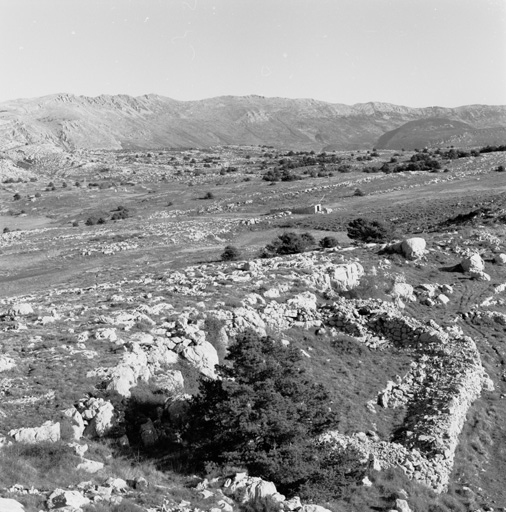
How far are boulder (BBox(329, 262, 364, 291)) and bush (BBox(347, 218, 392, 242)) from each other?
31.7ft

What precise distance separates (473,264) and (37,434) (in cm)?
2251

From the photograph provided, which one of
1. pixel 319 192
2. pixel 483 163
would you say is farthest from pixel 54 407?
pixel 483 163

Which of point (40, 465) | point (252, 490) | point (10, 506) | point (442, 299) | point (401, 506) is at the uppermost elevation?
point (10, 506)

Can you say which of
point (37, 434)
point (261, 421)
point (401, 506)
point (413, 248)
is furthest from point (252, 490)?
point (413, 248)

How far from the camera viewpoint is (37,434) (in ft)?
38.6

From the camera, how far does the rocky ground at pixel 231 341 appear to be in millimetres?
11469

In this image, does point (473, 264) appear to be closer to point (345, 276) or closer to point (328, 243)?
point (345, 276)

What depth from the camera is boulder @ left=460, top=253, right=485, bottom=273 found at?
27.4m

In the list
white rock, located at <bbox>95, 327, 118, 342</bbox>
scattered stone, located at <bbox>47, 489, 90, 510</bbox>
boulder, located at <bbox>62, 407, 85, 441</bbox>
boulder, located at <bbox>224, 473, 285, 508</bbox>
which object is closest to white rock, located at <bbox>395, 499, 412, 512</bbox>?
boulder, located at <bbox>224, 473, 285, 508</bbox>

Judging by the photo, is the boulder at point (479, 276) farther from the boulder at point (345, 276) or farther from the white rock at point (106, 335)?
the white rock at point (106, 335)

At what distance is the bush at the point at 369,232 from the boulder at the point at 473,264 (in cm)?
719

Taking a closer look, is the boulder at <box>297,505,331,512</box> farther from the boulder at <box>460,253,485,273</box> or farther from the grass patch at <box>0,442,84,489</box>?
the boulder at <box>460,253,485,273</box>

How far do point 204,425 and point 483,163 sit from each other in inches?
2626

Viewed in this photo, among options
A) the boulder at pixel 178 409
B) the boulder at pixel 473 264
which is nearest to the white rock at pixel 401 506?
the boulder at pixel 178 409
